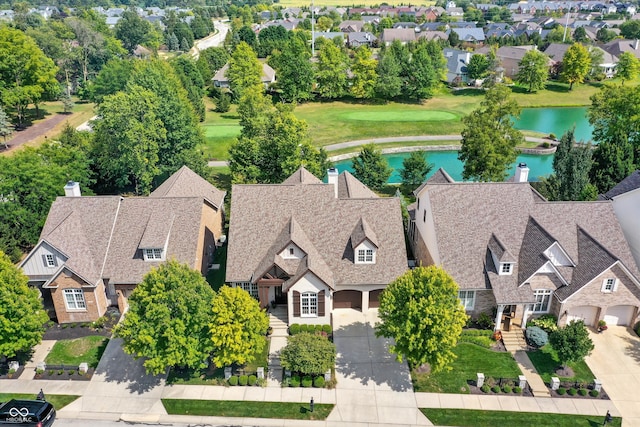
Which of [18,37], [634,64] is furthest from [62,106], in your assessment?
[634,64]

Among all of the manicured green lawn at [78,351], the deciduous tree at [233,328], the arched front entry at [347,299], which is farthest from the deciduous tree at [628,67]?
the manicured green lawn at [78,351]

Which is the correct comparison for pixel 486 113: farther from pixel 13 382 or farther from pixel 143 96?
pixel 13 382

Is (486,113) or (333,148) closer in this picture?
(486,113)

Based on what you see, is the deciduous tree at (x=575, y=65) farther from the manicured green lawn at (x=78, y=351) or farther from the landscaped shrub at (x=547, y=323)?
the manicured green lawn at (x=78, y=351)

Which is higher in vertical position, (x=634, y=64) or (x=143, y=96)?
(x=143, y=96)

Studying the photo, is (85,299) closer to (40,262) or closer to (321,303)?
(40,262)

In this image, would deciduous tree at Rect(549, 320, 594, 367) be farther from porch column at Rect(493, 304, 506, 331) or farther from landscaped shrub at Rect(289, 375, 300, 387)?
landscaped shrub at Rect(289, 375, 300, 387)
